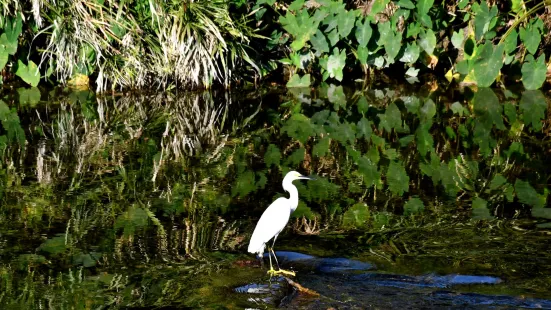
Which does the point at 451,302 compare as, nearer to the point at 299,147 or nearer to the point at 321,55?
the point at 299,147

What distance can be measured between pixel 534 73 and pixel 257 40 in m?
3.76

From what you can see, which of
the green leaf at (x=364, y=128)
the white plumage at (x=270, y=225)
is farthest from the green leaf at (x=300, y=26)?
the white plumage at (x=270, y=225)

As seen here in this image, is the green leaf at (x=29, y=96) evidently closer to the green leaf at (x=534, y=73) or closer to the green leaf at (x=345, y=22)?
the green leaf at (x=345, y=22)

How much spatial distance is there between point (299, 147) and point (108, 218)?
2564mm

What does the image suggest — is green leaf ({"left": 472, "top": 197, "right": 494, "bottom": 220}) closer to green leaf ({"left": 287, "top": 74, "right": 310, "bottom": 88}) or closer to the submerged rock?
the submerged rock

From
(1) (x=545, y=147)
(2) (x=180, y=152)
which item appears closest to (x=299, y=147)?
(2) (x=180, y=152)

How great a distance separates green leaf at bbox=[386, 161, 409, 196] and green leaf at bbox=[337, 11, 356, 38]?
4234mm

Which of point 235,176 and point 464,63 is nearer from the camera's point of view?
point 235,176

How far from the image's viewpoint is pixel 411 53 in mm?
11625

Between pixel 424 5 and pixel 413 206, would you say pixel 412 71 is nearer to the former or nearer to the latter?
pixel 424 5

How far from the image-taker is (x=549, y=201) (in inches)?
235

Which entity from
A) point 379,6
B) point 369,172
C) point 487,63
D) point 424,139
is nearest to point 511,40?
point 487,63

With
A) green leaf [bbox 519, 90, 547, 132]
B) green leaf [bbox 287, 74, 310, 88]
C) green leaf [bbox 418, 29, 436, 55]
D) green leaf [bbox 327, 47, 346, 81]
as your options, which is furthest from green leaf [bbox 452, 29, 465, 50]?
green leaf [bbox 287, 74, 310, 88]

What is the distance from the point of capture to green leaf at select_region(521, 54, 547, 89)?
414 inches
